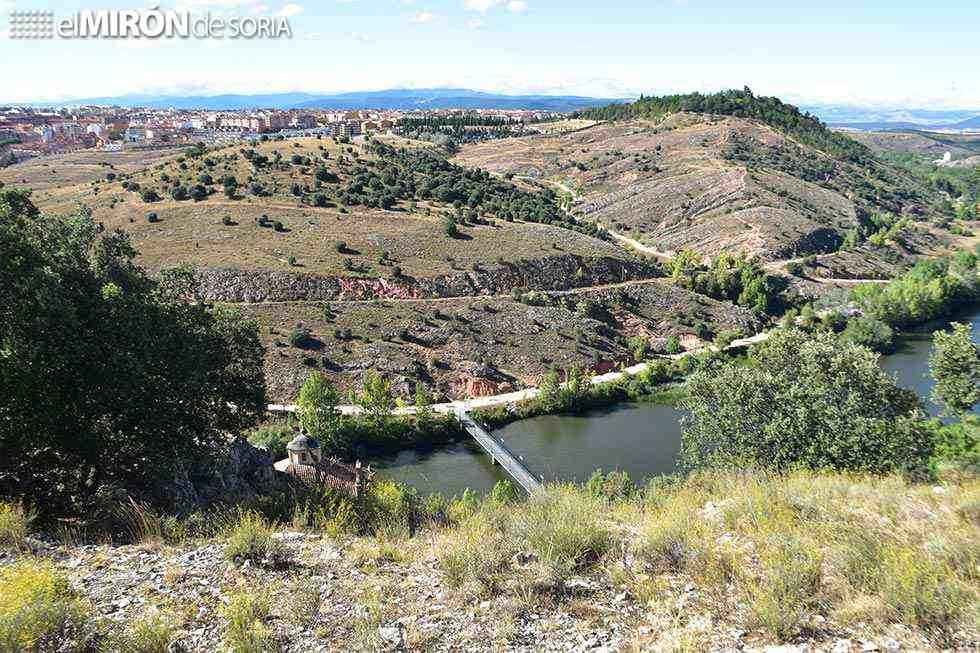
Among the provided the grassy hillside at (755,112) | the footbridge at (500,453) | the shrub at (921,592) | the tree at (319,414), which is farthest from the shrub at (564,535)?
the grassy hillside at (755,112)

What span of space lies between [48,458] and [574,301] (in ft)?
170

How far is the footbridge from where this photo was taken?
35.2 m

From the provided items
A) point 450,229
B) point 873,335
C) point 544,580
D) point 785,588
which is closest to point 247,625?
point 544,580

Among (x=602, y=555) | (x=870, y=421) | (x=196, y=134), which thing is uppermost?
(x=196, y=134)

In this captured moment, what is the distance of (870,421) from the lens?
772 inches

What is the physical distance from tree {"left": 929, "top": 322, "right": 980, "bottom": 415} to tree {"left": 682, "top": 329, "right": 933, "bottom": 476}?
39.0 feet

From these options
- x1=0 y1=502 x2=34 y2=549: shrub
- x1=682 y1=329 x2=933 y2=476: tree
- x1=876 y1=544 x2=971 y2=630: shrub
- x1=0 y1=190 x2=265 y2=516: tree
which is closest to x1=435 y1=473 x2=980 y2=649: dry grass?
x1=876 y1=544 x2=971 y2=630: shrub

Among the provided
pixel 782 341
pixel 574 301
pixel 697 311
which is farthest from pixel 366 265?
pixel 782 341

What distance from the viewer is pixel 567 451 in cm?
4122

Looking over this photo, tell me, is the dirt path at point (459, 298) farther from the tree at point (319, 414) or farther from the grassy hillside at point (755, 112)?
the grassy hillside at point (755, 112)

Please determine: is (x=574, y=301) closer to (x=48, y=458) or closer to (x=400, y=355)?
(x=400, y=355)

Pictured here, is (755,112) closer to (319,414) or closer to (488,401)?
(488,401)

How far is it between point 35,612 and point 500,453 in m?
32.1

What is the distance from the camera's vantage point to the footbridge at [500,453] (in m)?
35.2
